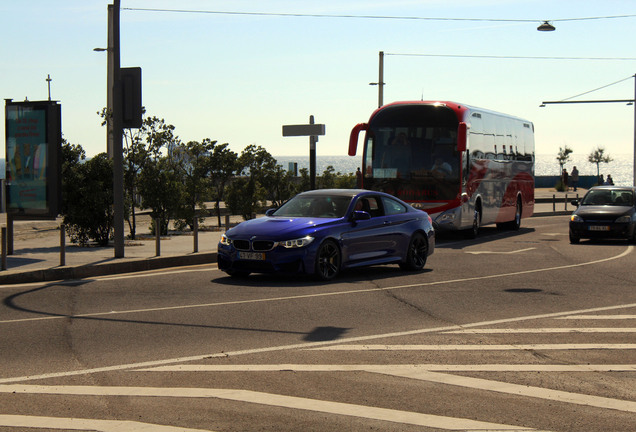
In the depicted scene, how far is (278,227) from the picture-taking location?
46.9 feet

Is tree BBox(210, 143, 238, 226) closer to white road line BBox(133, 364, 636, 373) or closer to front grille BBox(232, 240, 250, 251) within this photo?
front grille BBox(232, 240, 250, 251)

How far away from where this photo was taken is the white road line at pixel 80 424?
5.69 m

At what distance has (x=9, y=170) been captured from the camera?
19156 mm

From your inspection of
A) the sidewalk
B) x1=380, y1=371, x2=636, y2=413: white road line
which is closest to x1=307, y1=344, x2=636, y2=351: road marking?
x1=380, y1=371, x2=636, y2=413: white road line

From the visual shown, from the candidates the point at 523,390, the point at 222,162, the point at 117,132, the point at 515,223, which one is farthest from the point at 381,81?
the point at 523,390

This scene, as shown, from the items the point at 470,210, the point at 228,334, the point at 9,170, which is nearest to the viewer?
the point at 228,334

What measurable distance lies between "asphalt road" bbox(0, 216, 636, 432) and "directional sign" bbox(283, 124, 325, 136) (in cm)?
847

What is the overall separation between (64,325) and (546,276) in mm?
8607

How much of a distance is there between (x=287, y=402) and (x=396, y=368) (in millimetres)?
1496

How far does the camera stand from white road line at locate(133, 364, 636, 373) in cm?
755

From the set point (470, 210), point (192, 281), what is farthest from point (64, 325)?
point (470, 210)

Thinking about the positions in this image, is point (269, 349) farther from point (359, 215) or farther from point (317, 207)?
point (317, 207)

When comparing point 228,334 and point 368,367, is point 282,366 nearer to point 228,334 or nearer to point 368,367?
point 368,367

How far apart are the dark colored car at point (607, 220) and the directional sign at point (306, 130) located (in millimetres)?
7143
